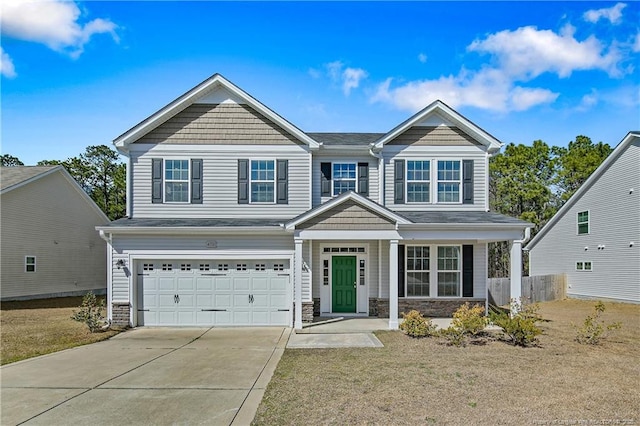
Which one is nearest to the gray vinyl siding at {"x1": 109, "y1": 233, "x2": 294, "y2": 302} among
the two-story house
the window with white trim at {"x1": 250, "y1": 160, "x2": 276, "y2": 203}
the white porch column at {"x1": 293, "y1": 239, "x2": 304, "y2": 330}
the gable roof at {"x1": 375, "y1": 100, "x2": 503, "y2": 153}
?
the two-story house

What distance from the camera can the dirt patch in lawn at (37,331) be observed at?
10797 millimetres

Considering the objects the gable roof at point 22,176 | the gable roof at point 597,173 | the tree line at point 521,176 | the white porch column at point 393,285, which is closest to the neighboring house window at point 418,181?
the white porch column at point 393,285

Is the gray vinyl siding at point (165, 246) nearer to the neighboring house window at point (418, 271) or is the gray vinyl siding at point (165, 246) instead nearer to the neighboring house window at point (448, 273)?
the neighboring house window at point (418, 271)

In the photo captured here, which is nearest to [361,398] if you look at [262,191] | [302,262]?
[302,262]

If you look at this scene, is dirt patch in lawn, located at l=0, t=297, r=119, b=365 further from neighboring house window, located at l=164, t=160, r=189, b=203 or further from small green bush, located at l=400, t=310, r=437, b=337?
small green bush, located at l=400, t=310, r=437, b=337

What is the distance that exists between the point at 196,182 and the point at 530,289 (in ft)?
58.2

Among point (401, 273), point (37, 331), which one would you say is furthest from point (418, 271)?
point (37, 331)

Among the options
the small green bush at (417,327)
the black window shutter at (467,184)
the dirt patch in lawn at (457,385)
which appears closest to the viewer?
the dirt patch in lawn at (457,385)

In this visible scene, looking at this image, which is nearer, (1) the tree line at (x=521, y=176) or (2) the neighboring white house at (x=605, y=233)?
(2) the neighboring white house at (x=605, y=233)

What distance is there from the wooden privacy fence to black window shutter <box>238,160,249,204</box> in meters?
13.9

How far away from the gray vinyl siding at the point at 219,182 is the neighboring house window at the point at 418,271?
4055 mm

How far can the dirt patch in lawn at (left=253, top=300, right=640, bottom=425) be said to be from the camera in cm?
612

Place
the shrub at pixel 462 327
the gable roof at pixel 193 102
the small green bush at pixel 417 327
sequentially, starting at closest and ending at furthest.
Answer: the shrub at pixel 462 327 < the small green bush at pixel 417 327 < the gable roof at pixel 193 102

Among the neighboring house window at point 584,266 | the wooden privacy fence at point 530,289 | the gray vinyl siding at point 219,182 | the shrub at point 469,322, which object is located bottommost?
the wooden privacy fence at point 530,289
